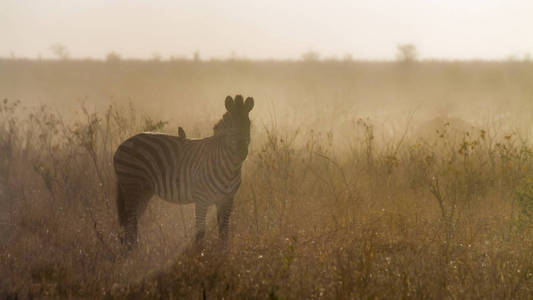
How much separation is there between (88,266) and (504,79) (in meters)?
26.9

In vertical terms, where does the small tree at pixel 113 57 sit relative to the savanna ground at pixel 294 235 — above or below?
above

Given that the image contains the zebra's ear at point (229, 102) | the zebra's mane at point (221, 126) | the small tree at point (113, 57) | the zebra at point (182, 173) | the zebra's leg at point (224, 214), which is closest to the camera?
the zebra's ear at point (229, 102)

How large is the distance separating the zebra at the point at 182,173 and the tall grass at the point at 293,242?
276 millimetres

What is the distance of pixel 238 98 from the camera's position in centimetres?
420

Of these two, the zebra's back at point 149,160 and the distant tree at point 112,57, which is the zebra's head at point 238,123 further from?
the distant tree at point 112,57

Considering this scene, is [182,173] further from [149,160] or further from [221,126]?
[221,126]

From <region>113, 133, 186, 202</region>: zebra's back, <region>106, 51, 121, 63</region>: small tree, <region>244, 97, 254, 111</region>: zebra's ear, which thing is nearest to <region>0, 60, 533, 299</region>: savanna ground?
<region>113, 133, 186, 202</region>: zebra's back

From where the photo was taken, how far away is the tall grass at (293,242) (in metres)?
3.66

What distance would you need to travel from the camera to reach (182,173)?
4707mm

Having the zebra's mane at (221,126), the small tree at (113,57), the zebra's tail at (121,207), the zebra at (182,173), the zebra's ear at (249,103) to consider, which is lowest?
the zebra's tail at (121,207)

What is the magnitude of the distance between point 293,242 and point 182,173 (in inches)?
50.8

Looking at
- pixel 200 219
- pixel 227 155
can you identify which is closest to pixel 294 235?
pixel 200 219

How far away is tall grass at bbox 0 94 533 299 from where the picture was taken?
12.0 feet

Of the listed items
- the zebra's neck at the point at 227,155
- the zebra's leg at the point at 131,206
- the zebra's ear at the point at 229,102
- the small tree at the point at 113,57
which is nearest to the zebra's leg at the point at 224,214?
the zebra's neck at the point at 227,155
